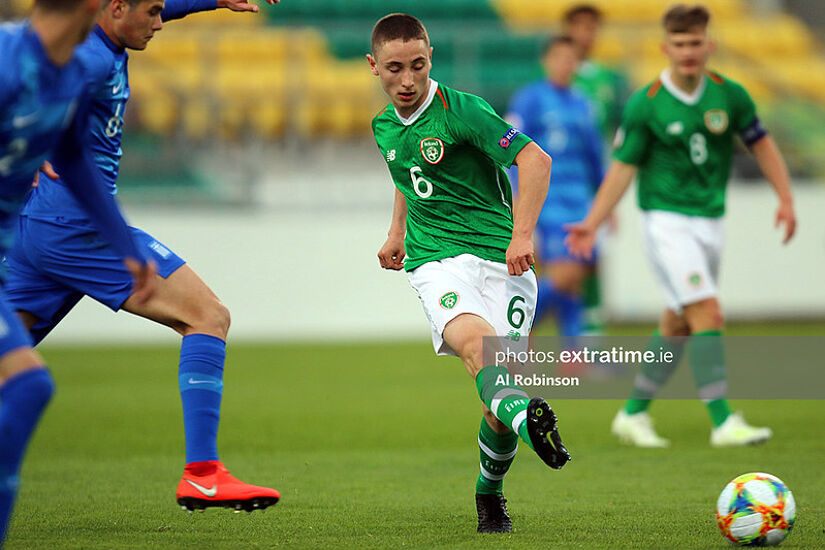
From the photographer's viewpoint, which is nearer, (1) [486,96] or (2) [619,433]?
(2) [619,433]

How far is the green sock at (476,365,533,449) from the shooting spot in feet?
13.8

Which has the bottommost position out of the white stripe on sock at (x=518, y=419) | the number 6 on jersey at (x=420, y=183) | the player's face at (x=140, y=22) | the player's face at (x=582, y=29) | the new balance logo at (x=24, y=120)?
the white stripe on sock at (x=518, y=419)

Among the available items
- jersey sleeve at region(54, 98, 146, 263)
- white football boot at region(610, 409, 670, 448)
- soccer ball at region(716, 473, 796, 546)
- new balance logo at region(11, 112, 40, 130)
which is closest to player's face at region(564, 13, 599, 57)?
white football boot at region(610, 409, 670, 448)

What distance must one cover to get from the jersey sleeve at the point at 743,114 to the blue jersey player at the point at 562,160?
320 centimetres

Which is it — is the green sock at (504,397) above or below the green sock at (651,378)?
below

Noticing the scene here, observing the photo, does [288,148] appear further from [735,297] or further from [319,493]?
[319,493]

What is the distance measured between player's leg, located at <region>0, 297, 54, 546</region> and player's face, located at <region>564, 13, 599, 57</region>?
25.3ft

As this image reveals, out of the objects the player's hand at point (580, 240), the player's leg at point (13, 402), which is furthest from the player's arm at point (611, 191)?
the player's leg at point (13, 402)

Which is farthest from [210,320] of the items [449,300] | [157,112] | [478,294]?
[157,112]

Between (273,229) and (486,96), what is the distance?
134 inches

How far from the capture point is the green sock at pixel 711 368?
7.23 meters

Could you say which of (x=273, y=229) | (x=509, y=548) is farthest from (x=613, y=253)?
(x=509, y=548)

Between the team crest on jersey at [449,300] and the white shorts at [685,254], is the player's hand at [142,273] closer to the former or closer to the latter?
the team crest on jersey at [449,300]

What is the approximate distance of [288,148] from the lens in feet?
52.3
